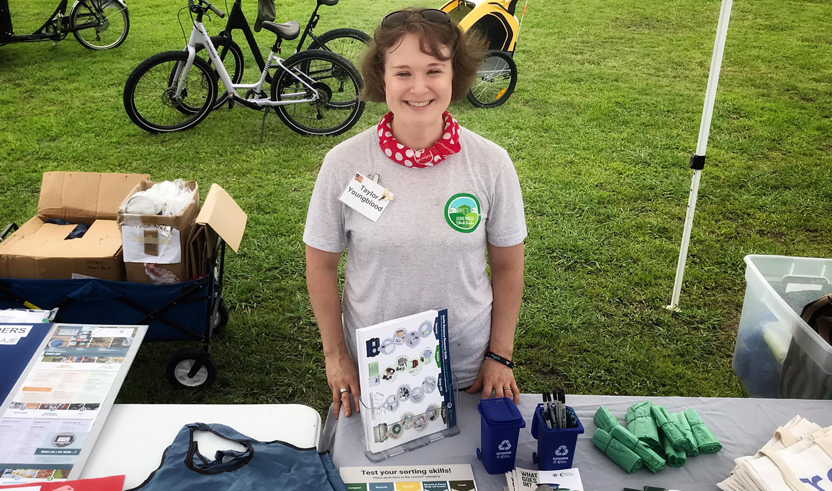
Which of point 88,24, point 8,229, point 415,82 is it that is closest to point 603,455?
point 415,82

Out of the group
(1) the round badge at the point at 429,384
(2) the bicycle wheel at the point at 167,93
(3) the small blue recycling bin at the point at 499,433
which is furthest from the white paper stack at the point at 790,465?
(2) the bicycle wheel at the point at 167,93

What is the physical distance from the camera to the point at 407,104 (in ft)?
5.25

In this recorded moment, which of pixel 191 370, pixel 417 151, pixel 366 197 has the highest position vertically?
pixel 417 151

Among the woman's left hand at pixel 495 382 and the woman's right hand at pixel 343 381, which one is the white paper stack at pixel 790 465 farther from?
the woman's right hand at pixel 343 381

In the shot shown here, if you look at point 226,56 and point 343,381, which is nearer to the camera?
point 343,381

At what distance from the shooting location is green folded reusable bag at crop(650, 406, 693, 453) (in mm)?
1617

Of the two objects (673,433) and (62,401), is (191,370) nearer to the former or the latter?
(62,401)

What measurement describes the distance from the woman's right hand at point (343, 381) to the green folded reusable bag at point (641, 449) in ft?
2.21

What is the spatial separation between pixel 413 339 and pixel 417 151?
1.56ft

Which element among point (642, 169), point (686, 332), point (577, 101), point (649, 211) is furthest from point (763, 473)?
point (577, 101)

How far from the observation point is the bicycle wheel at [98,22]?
7.65 metres

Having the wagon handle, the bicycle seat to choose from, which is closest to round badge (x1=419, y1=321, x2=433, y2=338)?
the wagon handle

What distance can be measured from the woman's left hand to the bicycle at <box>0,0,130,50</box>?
7.44 m

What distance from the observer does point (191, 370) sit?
285cm
